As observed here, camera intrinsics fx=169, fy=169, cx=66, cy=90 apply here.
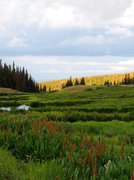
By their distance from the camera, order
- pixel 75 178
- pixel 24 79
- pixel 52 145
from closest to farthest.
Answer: pixel 75 178 < pixel 52 145 < pixel 24 79

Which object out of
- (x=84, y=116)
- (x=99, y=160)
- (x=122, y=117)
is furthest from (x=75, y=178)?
(x=122, y=117)

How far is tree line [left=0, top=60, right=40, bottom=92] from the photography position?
7619 centimetres

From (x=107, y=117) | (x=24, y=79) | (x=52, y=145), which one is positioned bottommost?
(x=107, y=117)

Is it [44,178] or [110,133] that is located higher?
[44,178]

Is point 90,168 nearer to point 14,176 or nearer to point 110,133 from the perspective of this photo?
point 14,176

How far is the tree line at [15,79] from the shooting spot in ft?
250

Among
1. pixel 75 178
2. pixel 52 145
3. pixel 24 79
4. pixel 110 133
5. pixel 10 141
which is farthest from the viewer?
pixel 24 79

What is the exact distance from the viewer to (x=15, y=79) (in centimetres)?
7944

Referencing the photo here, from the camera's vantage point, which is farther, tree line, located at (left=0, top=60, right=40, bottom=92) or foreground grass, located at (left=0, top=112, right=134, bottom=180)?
tree line, located at (left=0, top=60, right=40, bottom=92)

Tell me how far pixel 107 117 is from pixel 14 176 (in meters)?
12.4

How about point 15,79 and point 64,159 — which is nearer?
point 64,159

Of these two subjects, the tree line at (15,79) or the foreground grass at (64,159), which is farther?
the tree line at (15,79)

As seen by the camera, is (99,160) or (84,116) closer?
(99,160)

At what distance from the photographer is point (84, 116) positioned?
1413 centimetres
